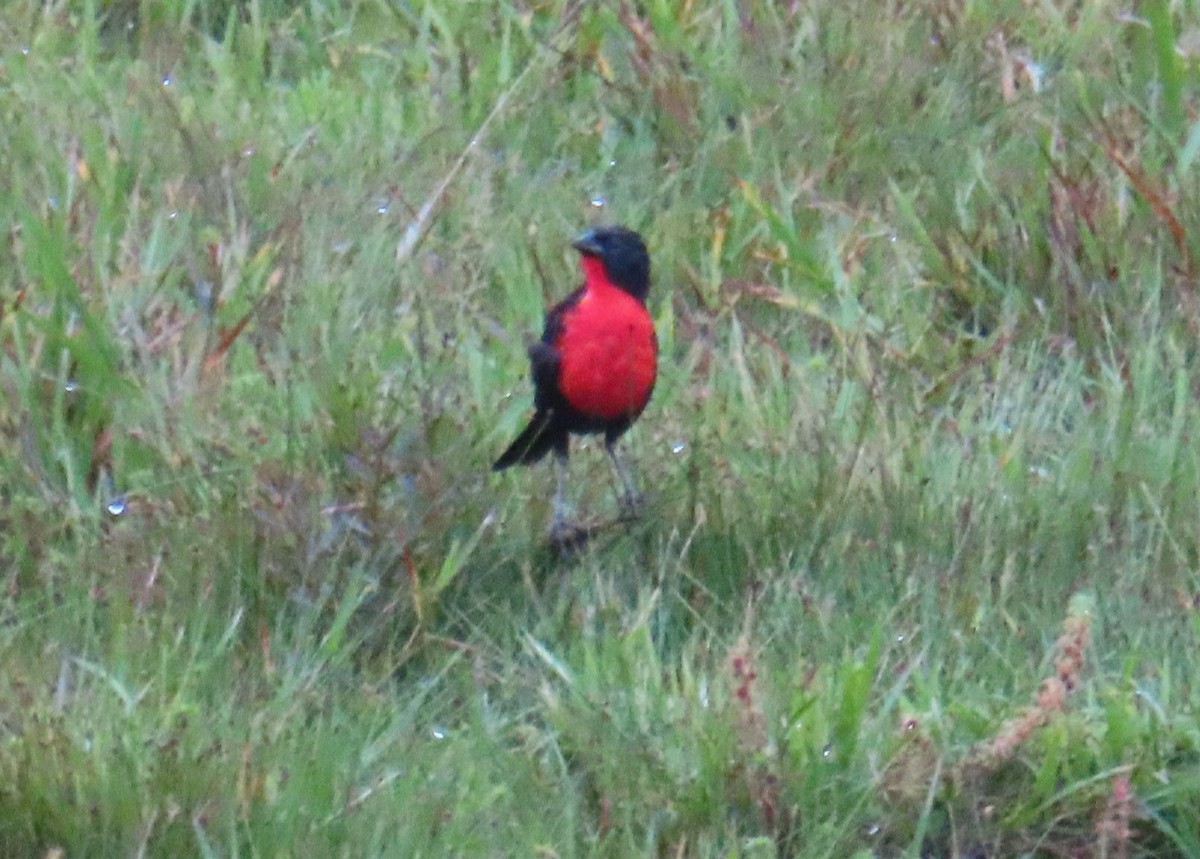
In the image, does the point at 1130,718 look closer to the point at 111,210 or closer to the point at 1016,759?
the point at 1016,759

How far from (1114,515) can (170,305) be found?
79.6 inches

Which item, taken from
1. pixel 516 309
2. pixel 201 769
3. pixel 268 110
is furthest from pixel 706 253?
pixel 201 769

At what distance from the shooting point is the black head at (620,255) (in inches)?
170

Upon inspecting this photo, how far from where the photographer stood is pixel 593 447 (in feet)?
14.4

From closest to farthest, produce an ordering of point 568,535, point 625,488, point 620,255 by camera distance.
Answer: point 568,535, point 625,488, point 620,255

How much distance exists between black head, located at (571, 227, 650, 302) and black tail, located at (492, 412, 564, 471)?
0.37 metres

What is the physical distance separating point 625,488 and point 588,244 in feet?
1.91

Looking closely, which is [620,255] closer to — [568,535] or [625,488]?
[625,488]

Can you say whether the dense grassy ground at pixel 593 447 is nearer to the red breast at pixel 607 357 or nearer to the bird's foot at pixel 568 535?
the bird's foot at pixel 568 535

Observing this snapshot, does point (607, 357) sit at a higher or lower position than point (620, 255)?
lower

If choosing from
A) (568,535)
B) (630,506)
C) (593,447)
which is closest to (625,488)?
(630,506)

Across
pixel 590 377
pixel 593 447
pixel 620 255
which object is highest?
pixel 620 255

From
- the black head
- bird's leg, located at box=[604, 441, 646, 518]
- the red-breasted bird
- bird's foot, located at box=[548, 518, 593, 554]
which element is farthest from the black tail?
the black head

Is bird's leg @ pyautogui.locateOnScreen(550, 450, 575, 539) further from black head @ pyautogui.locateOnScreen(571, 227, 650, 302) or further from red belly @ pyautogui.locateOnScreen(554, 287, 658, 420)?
black head @ pyautogui.locateOnScreen(571, 227, 650, 302)
